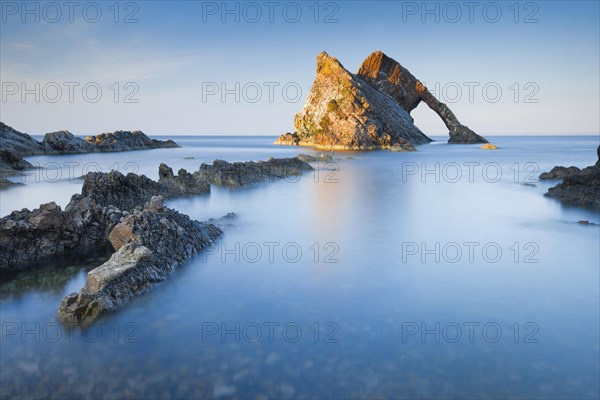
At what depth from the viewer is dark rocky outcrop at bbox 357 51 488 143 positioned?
7425 cm

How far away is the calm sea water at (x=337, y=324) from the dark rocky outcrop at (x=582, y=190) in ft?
10.6

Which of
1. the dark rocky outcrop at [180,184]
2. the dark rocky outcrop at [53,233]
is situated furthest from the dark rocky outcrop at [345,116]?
the dark rocky outcrop at [53,233]

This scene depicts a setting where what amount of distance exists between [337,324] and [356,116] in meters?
52.2

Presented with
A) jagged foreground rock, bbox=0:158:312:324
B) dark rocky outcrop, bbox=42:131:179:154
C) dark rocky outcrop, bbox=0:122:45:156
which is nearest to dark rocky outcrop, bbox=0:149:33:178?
dark rocky outcrop, bbox=0:122:45:156

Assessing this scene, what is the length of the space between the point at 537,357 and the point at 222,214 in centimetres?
921

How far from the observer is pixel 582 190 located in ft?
44.7

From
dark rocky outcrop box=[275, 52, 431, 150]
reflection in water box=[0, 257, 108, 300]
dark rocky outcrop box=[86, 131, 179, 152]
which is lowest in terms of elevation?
reflection in water box=[0, 257, 108, 300]

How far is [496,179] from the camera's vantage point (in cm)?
2288

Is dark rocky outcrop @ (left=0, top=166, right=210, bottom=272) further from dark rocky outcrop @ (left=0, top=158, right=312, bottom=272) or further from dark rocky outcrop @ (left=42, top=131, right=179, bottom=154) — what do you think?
dark rocky outcrop @ (left=42, top=131, right=179, bottom=154)

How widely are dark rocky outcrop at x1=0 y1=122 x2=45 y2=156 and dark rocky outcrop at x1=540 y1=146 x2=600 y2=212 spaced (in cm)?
4061

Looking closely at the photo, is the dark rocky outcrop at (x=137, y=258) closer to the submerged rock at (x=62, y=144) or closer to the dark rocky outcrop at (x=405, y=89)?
the submerged rock at (x=62, y=144)

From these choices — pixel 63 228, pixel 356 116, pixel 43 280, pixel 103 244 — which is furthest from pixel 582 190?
pixel 356 116

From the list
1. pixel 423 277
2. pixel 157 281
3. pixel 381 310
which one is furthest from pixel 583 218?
pixel 157 281

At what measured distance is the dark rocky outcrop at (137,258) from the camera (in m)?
5.15
